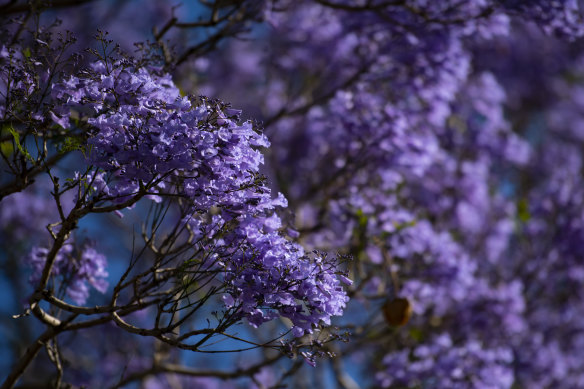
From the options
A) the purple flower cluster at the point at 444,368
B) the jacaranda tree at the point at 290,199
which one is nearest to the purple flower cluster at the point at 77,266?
the jacaranda tree at the point at 290,199

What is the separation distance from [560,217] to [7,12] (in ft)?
24.5

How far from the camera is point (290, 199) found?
6426mm

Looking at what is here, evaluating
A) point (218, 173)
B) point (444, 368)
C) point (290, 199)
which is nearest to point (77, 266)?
point (218, 173)

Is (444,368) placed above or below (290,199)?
below

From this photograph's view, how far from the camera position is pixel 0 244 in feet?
24.4

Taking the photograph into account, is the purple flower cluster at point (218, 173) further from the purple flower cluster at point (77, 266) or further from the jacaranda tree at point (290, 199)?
the purple flower cluster at point (77, 266)

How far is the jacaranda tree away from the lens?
2.94 metres

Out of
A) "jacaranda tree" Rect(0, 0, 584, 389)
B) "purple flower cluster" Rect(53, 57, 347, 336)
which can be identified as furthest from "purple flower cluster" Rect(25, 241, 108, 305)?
"purple flower cluster" Rect(53, 57, 347, 336)

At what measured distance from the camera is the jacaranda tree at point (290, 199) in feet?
9.63

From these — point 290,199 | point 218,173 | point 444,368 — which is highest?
point 290,199

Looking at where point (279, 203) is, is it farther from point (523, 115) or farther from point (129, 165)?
point (523, 115)

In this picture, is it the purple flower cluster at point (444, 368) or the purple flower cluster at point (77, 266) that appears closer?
the purple flower cluster at point (77, 266)

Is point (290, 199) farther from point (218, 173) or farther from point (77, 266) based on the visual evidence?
point (218, 173)

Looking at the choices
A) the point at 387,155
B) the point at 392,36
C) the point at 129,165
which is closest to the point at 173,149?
the point at 129,165
